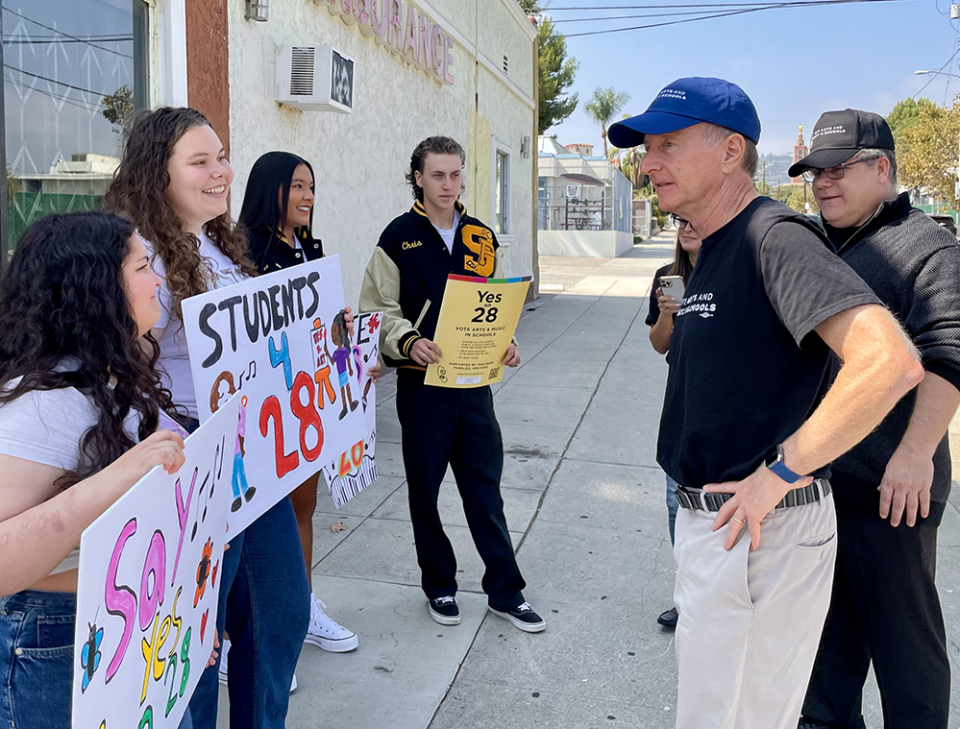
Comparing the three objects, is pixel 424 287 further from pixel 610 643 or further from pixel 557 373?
pixel 557 373

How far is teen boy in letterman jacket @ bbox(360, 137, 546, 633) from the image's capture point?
141 inches

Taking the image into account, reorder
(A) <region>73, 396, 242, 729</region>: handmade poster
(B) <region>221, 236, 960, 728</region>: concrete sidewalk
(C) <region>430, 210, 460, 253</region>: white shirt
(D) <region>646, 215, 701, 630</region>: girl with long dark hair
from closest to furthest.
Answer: (A) <region>73, 396, 242, 729</region>: handmade poster < (B) <region>221, 236, 960, 728</region>: concrete sidewalk < (D) <region>646, 215, 701, 630</region>: girl with long dark hair < (C) <region>430, 210, 460, 253</region>: white shirt

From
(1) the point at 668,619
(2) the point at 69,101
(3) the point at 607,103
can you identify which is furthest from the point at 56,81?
(3) the point at 607,103

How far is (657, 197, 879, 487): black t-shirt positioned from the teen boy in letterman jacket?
170 cm

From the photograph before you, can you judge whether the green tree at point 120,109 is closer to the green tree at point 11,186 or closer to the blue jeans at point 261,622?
the green tree at point 11,186

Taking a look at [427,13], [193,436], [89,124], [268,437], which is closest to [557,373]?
[427,13]

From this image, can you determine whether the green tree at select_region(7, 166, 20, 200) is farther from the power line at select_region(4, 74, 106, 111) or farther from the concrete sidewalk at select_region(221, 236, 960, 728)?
the concrete sidewalk at select_region(221, 236, 960, 728)

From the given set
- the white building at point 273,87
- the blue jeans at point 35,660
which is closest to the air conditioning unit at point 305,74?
the white building at point 273,87

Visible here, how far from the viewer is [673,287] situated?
3.29 metres

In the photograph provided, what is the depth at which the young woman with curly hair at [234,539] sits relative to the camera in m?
2.32

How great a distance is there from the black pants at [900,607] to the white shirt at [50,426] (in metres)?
2.08

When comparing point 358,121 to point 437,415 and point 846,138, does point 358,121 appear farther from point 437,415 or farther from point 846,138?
point 846,138

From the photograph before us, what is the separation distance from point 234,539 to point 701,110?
Answer: 163 centimetres

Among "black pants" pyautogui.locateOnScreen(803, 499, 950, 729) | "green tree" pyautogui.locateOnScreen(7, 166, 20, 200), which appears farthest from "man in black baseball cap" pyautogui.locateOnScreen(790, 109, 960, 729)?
"green tree" pyautogui.locateOnScreen(7, 166, 20, 200)
